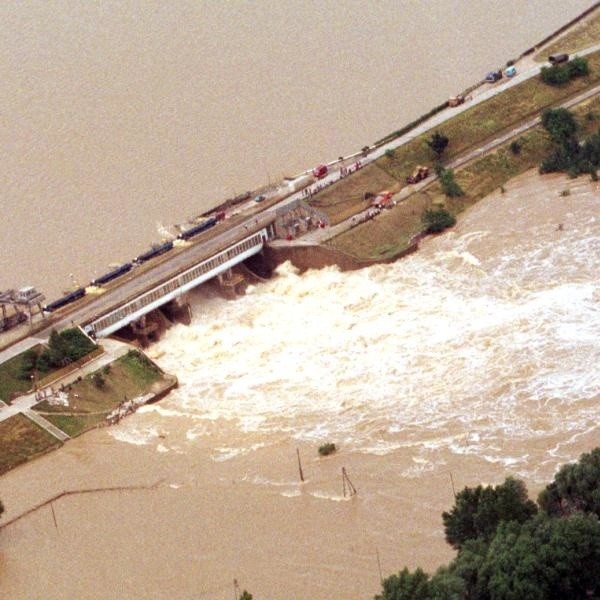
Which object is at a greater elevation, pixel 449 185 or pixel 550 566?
pixel 449 185

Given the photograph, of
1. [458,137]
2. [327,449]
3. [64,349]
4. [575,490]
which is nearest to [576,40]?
[458,137]

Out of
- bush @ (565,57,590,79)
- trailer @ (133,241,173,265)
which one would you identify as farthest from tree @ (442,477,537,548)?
bush @ (565,57,590,79)

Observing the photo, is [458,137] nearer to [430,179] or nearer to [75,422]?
[430,179]

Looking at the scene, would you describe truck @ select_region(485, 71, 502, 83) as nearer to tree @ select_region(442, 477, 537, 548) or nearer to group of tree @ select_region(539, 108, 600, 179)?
group of tree @ select_region(539, 108, 600, 179)

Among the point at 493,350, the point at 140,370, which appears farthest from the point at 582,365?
the point at 140,370

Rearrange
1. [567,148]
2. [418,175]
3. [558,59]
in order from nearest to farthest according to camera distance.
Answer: [567,148], [418,175], [558,59]
